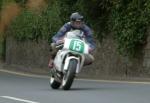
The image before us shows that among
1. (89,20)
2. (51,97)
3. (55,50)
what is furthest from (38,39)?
(51,97)

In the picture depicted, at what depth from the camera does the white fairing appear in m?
14.5

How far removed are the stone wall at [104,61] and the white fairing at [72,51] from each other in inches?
233

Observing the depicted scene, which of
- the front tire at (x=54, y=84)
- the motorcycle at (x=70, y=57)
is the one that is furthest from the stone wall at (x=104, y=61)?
the motorcycle at (x=70, y=57)

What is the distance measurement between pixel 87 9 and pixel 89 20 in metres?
0.42

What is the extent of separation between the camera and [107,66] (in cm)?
2247

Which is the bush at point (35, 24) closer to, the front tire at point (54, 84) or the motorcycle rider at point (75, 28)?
the front tire at point (54, 84)

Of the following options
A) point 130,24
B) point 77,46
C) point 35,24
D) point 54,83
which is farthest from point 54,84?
point 35,24

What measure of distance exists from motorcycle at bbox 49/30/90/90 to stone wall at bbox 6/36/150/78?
5.84 m

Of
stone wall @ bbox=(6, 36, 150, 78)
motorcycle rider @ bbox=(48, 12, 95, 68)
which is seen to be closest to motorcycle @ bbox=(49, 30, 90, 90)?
motorcycle rider @ bbox=(48, 12, 95, 68)

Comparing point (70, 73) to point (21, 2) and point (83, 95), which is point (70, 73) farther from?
point (21, 2)

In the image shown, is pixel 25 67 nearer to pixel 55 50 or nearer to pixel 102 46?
pixel 102 46

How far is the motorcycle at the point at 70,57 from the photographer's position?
14445mm

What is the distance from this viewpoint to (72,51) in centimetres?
1459

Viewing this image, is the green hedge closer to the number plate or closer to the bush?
the bush
